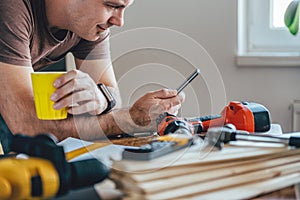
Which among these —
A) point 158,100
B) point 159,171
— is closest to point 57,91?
point 158,100

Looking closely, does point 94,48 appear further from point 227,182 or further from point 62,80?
point 227,182

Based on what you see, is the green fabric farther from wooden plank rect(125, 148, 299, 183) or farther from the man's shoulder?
wooden plank rect(125, 148, 299, 183)

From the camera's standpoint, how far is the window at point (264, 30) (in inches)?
77.8

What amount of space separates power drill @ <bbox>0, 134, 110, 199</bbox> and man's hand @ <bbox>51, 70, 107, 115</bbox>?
0.40m

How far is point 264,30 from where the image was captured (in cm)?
202

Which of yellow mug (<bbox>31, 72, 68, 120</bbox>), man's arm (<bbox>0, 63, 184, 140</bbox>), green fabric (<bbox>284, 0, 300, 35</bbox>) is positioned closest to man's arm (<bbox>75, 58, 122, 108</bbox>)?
man's arm (<bbox>0, 63, 184, 140</bbox>)

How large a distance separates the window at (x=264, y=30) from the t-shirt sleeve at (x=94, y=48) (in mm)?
596

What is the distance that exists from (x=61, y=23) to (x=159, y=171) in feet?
3.09

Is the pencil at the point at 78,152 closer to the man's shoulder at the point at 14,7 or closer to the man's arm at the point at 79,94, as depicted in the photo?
the man's arm at the point at 79,94

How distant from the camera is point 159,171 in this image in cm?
61

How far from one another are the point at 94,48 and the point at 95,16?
32cm

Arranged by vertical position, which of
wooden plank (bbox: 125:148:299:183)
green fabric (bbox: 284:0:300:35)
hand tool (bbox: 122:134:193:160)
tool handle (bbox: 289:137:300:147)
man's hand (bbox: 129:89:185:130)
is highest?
green fabric (bbox: 284:0:300:35)

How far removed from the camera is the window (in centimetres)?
198

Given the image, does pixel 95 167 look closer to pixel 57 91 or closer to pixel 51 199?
pixel 51 199
